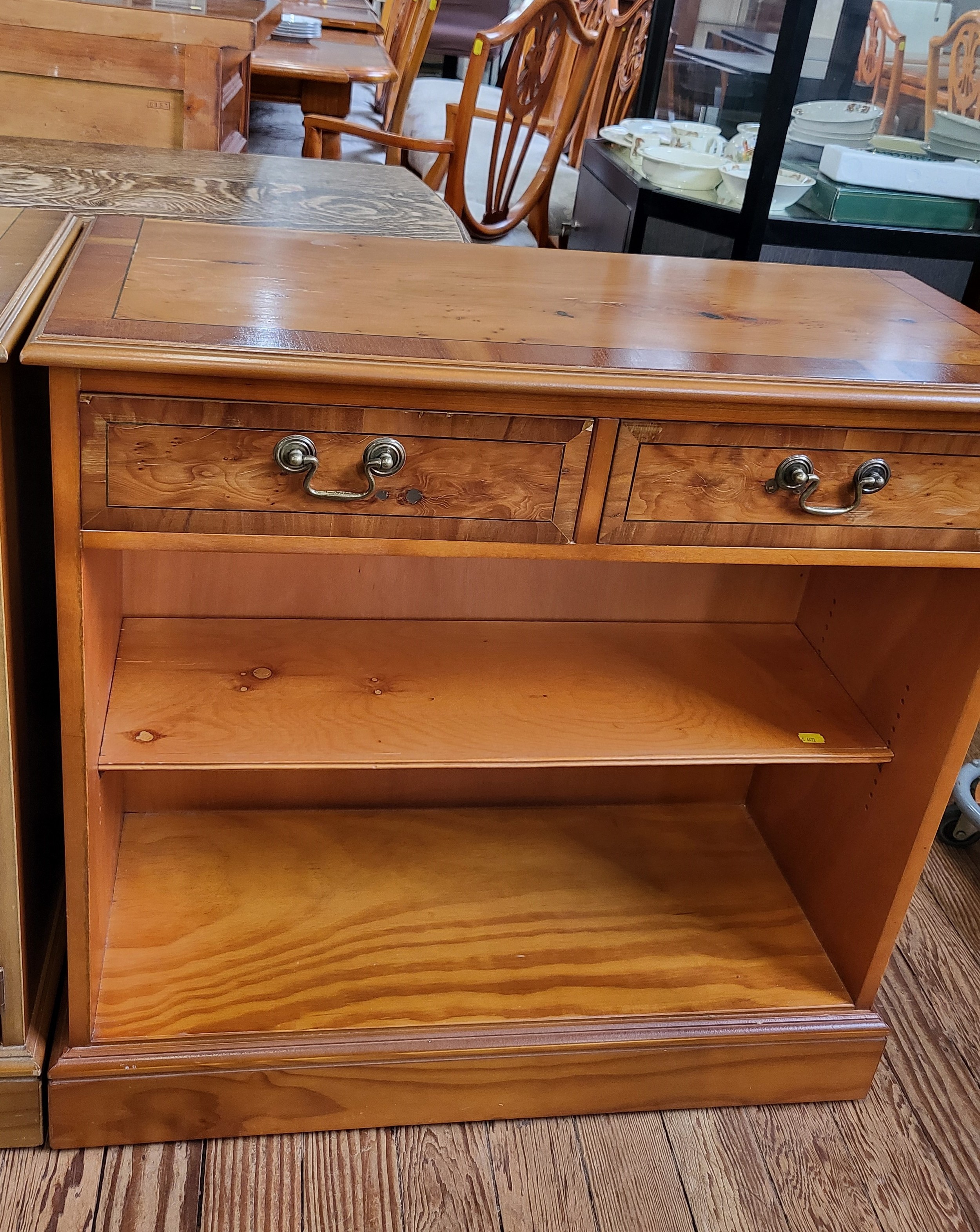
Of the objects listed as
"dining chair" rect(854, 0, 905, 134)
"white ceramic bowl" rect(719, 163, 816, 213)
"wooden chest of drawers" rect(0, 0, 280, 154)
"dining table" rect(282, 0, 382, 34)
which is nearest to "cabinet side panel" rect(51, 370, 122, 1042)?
"wooden chest of drawers" rect(0, 0, 280, 154)

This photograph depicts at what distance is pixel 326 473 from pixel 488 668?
432mm

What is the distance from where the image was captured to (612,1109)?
139 centimetres

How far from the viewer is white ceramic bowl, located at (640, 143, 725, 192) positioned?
2209mm

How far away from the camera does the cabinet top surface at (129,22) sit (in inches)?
76.3

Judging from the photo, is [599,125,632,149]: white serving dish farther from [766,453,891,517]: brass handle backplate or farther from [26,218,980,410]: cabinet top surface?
[766,453,891,517]: brass handle backplate

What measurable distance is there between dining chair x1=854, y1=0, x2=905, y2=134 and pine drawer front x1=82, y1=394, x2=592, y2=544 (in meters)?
1.36

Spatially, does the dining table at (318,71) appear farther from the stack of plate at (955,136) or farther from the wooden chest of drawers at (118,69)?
the stack of plate at (955,136)

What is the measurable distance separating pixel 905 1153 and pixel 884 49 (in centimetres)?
175

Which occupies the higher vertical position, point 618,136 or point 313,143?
point 618,136

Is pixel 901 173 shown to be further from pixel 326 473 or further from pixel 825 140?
pixel 326 473

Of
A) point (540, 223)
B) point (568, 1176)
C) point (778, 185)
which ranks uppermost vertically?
point (778, 185)

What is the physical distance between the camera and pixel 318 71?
2.99 metres

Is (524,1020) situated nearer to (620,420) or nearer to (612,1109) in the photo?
(612,1109)

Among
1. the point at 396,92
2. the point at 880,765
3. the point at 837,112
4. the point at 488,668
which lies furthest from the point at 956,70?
the point at 396,92
